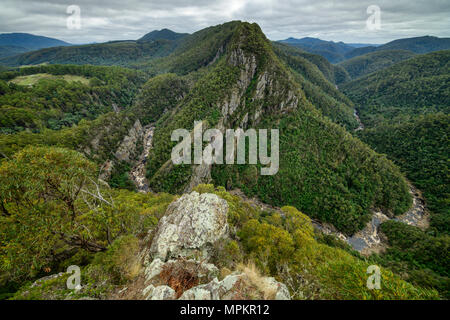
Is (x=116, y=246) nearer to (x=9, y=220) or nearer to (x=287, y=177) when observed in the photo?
(x=9, y=220)

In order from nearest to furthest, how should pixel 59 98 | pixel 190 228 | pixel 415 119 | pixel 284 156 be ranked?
1. pixel 190 228
2. pixel 284 156
3. pixel 59 98
4. pixel 415 119

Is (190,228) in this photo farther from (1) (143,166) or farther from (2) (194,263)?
(1) (143,166)

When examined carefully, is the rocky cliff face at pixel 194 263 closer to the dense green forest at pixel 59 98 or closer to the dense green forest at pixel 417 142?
the dense green forest at pixel 417 142

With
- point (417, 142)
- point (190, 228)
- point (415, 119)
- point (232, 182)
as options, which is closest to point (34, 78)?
point (232, 182)

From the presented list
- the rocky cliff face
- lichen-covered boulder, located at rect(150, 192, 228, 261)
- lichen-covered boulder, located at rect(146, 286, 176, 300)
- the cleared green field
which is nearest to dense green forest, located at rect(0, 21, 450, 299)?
the rocky cliff face

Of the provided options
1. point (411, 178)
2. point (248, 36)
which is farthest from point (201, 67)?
point (411, 178)

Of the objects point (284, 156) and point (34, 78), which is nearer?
point (284, 156)

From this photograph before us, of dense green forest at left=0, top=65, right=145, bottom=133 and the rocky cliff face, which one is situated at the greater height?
dense green forest at left=0, top=65, right=145, bottom=133

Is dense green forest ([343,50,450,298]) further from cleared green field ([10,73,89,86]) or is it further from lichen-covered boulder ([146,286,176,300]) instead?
cleared green field ([10,73,89,86])
